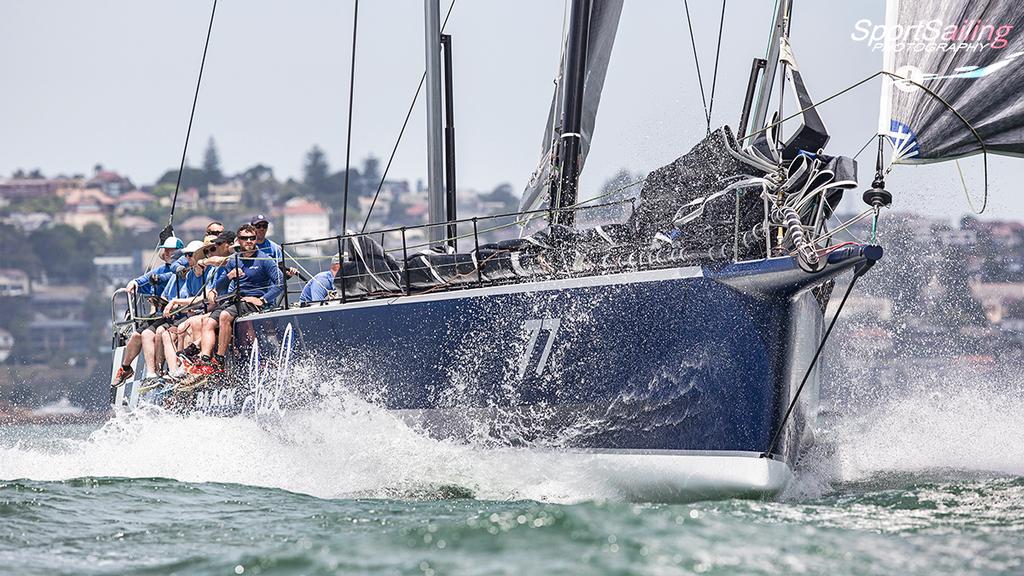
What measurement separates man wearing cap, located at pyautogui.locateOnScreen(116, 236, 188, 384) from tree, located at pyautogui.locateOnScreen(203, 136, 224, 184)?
12168 cm

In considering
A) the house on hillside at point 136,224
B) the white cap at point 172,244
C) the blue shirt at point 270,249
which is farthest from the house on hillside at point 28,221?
the blue shirt at point 270,249

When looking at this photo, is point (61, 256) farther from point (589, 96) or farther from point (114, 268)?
point (589, 96)

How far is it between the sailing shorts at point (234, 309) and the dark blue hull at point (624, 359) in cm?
250

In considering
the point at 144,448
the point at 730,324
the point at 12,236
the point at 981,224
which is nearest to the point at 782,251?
the point at 730,324

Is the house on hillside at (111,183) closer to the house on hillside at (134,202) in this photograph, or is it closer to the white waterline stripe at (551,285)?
the house on hillside at (134,202)

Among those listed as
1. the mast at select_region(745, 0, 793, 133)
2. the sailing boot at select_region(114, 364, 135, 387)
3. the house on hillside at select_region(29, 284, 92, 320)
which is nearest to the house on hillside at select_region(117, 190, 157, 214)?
the house on hillside at select_region(29, 284, 92, 320)

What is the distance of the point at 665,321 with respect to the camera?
22.1ft

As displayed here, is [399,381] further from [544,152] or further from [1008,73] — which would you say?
[1008,73]

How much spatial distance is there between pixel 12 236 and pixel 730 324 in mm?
95144

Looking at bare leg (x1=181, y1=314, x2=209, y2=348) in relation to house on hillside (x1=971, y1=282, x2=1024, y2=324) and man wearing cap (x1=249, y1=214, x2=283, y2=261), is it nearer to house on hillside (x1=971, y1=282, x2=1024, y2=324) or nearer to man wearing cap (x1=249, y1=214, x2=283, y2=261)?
man wearing cap (x1=249, y1=214, x2=283, y2=261)

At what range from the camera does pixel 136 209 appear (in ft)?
374

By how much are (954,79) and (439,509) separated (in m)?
3.28

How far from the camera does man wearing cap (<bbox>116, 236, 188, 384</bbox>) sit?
10.8 metres

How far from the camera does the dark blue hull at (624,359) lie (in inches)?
261
